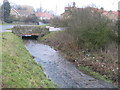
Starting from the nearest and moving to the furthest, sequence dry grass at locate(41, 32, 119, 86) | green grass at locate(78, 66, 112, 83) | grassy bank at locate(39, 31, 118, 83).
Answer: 1. green grass at locate(78, 66, 112, 83)
2. grassy bank at locate(39, 31, 118, 83)
3. dry grass at locate(41, 32, 119, 86)

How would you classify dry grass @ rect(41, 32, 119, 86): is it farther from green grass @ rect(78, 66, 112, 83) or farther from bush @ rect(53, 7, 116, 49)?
bush @ rect(53, 7, 116, 49)

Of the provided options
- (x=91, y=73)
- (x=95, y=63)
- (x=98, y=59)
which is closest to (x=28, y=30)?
(x=98, y=59)

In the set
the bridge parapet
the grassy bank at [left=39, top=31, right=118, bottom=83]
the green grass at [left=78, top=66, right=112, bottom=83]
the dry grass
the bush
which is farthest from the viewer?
the bridge parapet

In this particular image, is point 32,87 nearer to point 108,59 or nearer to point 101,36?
point 108,59

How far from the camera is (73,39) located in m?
20.0

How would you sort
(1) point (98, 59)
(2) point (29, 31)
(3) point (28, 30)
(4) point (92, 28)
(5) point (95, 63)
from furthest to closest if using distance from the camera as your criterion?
(2) point (29, 31)
(3) point (28, 30)
(4) point (92, 28)
(1) point (98, 59)
(5) point (95, 63)

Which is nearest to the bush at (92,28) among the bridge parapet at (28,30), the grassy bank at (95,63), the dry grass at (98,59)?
the dry grass at (98,59)

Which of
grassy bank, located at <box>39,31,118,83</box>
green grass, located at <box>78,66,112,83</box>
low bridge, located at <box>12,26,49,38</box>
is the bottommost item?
green grass, located at <box>78,66,112,83</box>

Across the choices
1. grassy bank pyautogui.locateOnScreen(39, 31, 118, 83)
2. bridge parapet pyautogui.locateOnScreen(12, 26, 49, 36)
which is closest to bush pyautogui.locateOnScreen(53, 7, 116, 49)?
grassy bank pyautogui.locateOnScreen(39, 31, 118, 83)

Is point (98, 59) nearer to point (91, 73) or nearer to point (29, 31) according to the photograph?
point (91, 73)

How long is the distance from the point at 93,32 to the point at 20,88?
38.5 ft

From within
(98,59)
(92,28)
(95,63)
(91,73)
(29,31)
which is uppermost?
(92,28)

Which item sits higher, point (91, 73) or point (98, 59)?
point (98, 59)

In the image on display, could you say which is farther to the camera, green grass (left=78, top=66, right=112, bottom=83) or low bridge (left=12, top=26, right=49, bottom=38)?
low bridge (left=12, top=26, right=49, bottom=38)
